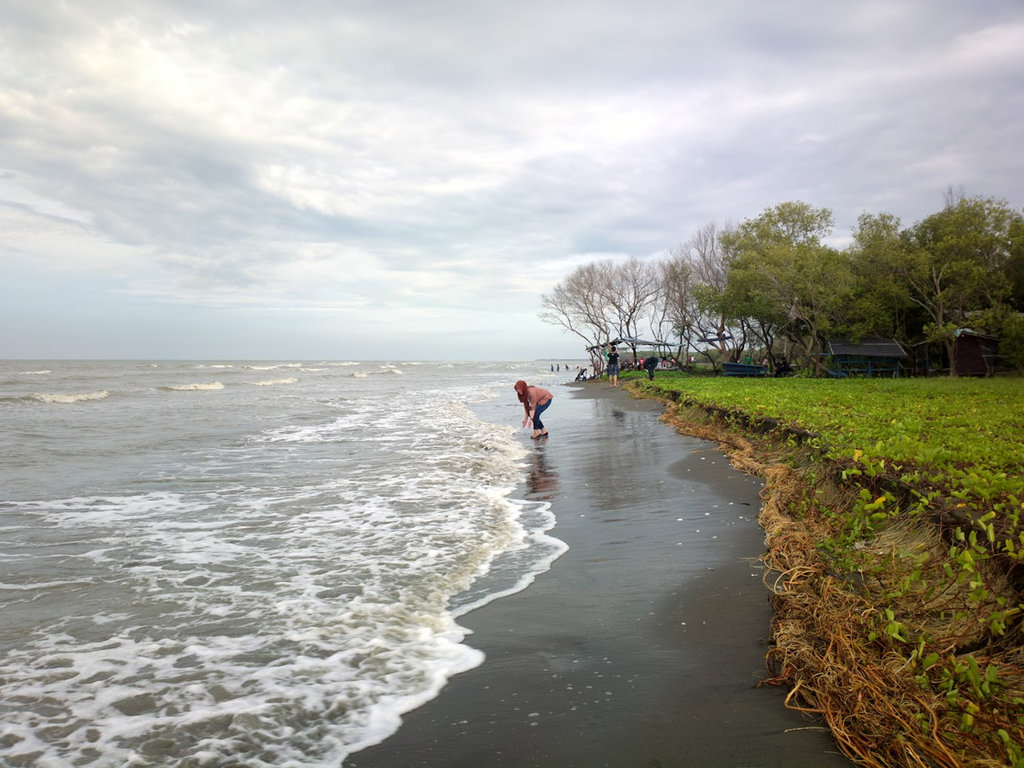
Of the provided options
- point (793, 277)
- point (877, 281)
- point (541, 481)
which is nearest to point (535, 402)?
point (541, 481)

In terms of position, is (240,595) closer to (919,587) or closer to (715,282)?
(919,587)

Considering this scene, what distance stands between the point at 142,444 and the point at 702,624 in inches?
514

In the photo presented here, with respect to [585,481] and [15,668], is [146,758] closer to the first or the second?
[15,668]

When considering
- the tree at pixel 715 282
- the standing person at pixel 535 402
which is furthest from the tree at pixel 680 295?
the standing person at pixel 535 402

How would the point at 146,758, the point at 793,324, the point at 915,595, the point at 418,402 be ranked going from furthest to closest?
the point at 793,324, the point at 418,402, the point at 915,595, the point at 146,758

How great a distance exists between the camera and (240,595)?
4418mm

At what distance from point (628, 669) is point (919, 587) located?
184 centimetres

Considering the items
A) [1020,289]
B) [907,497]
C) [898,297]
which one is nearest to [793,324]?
[898,297]

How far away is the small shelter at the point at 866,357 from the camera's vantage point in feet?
91.7

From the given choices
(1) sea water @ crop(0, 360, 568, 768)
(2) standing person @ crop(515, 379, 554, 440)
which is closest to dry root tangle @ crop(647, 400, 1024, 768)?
(1) sea water @ crop(0, 360, 568, 768)

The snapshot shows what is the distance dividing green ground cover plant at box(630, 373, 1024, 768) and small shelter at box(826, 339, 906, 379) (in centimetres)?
2339

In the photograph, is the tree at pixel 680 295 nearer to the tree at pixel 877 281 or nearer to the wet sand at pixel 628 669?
the tree at pixel 877 281

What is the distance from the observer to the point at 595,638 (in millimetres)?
3506

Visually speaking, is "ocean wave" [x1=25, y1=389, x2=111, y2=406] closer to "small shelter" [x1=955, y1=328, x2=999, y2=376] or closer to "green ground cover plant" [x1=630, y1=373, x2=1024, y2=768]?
"green ground cover plant" [x1=630, y1=373, x2=1024, y2=768]
